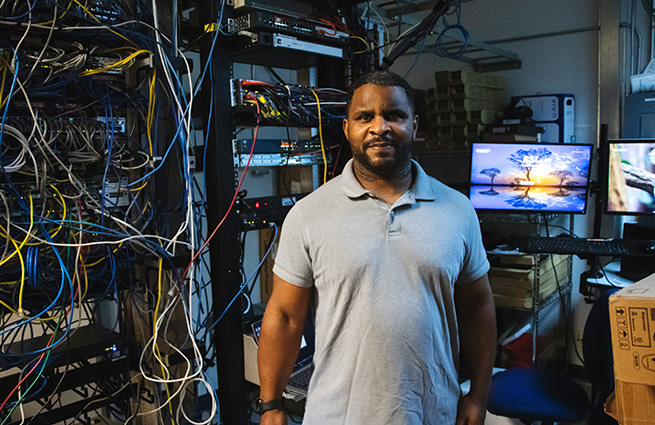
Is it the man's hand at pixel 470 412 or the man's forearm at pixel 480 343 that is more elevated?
the man's forearm at pixel 480 343

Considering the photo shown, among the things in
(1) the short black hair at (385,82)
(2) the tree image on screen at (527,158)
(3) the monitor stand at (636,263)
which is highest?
(1) the short black hair at (385,82)

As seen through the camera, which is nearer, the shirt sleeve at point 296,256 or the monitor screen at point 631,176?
the shirt sleeve at point 296,256

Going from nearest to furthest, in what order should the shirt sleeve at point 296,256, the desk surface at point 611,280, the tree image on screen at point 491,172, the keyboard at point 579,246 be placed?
1. the shirt sleeve at point 296,256
2. the keyboard at point 579,246
3. the desk surface at point 611,280
4. the tree image on screen at point 491,172

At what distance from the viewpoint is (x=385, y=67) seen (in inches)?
96.3

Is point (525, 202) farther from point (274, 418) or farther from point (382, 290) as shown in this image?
point (274, 418)

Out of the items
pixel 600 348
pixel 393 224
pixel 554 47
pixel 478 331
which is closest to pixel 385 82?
pixel 393 224

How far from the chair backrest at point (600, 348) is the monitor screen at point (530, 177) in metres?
0.92

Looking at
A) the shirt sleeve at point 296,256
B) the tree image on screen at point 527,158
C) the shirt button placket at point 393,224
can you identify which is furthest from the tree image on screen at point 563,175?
the shirt sleeve at point 296,256

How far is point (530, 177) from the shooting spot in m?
3.02

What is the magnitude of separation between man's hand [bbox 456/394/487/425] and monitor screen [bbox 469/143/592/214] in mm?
1723

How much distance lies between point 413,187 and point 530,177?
1.75 m

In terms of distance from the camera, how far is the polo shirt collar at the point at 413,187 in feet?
4.85

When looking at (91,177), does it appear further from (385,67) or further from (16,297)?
(385,67)

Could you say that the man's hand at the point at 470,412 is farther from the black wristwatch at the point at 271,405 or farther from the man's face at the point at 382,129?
the man's face at the point at 382,129
